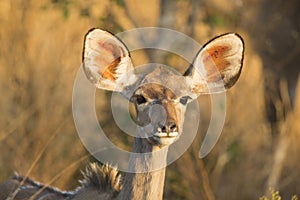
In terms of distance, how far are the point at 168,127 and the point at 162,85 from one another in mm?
388

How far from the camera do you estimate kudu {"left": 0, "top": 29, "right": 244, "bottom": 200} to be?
188 inches

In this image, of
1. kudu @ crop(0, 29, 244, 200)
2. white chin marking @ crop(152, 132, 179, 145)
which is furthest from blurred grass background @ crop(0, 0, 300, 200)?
white chin marking @ crop(152, 132, 179, 145)

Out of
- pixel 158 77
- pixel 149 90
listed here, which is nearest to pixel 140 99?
pixel 149 90

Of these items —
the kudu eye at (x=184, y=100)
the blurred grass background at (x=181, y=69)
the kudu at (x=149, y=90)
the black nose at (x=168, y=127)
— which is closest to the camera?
the black nose at (x=168, y=127)

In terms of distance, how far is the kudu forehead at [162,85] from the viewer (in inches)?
191

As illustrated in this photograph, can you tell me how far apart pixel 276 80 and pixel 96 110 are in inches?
62.6

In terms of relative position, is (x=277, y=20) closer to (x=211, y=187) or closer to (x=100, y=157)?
(x=211, y=187)

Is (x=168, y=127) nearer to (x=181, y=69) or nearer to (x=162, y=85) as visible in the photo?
(x=162, y=85)

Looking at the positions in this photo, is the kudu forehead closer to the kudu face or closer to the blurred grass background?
the kudu face

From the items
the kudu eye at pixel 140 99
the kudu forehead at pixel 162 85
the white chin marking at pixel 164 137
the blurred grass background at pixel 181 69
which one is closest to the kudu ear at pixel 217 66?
the kudu forehead at pixel 162 85

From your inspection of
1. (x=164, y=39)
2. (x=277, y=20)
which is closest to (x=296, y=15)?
(x=277, y=20)

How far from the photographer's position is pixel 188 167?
722 cm

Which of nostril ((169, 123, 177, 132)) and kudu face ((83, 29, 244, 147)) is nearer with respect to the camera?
nostril ((169, 123, 177, 132))

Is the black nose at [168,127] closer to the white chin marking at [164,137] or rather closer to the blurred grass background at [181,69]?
the white chin marking at [164,137]
